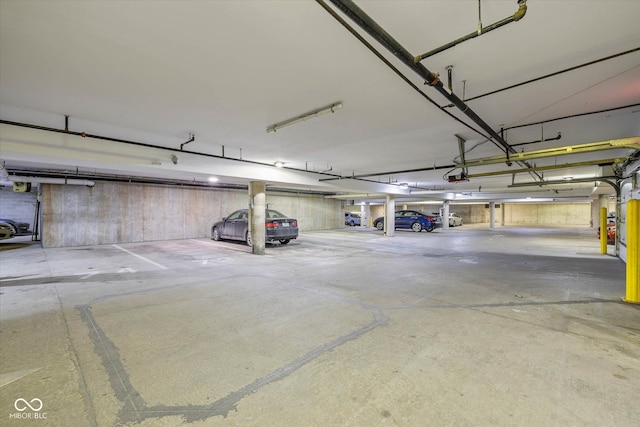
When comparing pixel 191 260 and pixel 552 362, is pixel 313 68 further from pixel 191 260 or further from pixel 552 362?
pixel 191 260

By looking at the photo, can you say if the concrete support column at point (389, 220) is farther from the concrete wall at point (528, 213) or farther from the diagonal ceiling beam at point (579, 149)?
the concrete wall at point (528, 213)

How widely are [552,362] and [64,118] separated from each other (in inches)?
275

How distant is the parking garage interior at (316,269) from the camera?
191 centimetres

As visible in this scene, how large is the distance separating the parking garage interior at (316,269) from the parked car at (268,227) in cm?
362

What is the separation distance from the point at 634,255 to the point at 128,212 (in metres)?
14.4

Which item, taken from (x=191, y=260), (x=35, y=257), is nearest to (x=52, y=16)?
(x=191, y=260)

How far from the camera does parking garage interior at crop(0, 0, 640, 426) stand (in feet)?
6.25

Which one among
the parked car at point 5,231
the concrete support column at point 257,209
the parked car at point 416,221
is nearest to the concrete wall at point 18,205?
the parked car at point 5,231

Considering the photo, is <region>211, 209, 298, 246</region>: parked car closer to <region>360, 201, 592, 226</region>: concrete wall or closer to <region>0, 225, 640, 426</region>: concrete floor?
<region>0, 225, 640, 426</region>: concrete floor

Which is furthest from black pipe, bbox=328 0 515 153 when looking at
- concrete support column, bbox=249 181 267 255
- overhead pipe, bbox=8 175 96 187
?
overhead pipe, bbox=8 175 96 187

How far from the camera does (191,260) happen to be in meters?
7.25

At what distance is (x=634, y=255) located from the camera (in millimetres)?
3932

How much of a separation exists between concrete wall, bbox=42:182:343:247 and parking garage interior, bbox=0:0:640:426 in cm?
447

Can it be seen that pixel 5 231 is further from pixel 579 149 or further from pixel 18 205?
pixel 579 149
